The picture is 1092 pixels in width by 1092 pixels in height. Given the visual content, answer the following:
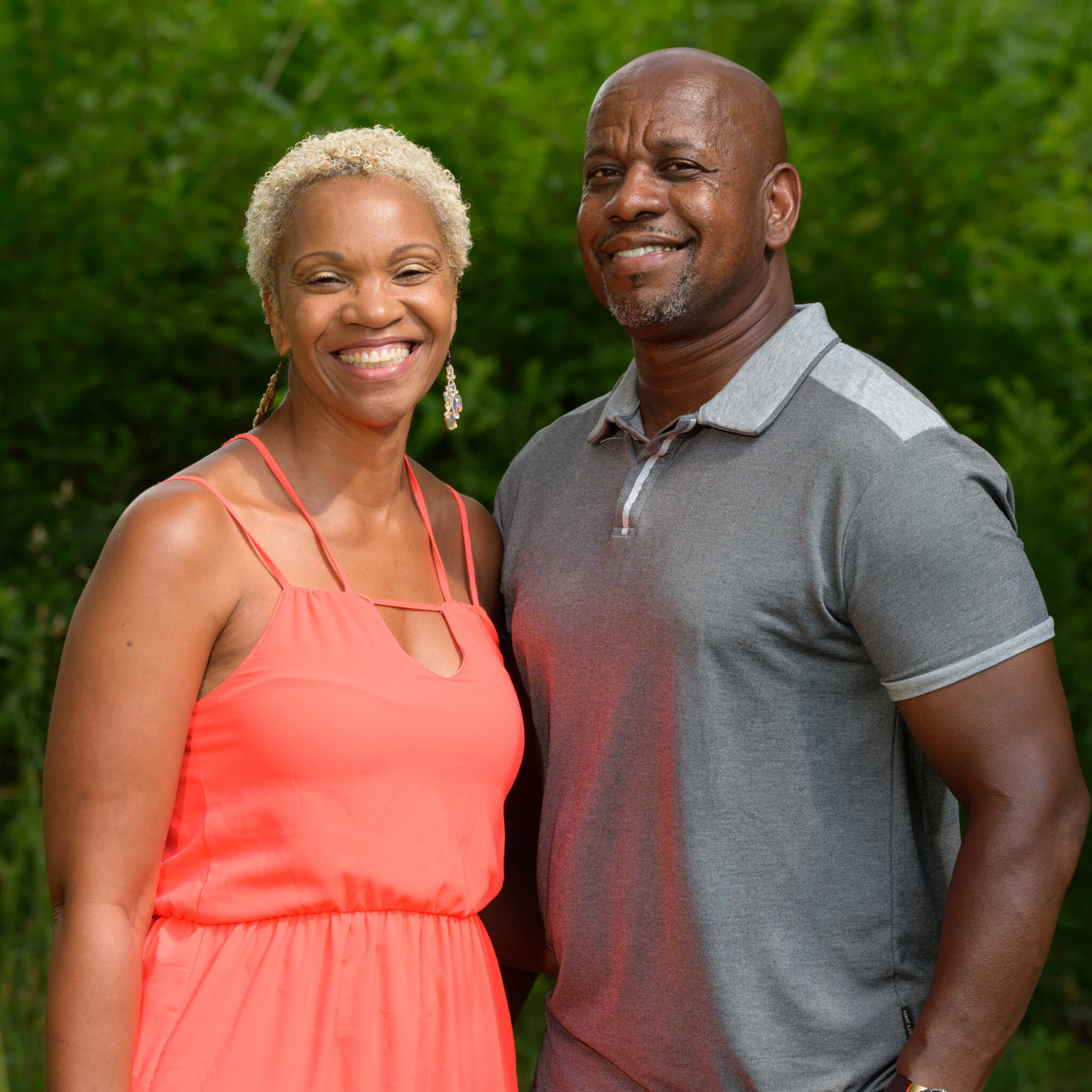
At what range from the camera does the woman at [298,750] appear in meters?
2.08

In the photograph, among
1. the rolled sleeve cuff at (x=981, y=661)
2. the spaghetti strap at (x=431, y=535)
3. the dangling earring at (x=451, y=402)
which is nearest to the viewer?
the rolled sleeve cuff at (x=981, y=661)

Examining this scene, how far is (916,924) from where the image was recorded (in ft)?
7.24

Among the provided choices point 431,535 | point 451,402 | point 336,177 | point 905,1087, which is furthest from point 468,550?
point 905,1087

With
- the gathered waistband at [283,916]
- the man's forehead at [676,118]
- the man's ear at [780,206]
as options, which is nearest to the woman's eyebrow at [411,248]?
the man's forehead at [676,118]

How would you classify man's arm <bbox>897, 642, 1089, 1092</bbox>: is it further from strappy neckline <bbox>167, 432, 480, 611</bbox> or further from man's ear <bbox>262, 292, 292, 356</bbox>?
man's ear <bbox>262, 292, 292, 356</bbox>

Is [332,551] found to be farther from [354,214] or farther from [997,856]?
[997,856]

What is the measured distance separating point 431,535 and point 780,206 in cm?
89

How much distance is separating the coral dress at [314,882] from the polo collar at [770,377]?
67cm

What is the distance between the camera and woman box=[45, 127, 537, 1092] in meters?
2.08

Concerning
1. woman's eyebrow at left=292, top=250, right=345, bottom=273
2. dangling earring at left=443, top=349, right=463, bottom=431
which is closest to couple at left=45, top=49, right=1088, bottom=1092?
woman's eyebrow at left=292, top=250, right=345, bottom=273

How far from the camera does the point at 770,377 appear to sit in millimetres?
2330

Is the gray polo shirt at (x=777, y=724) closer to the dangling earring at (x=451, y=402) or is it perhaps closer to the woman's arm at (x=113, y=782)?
the dangling earring at (x=451, y=402)

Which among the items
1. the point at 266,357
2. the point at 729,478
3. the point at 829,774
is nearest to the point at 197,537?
the point at 729,478

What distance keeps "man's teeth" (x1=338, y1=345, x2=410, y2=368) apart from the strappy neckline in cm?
22
